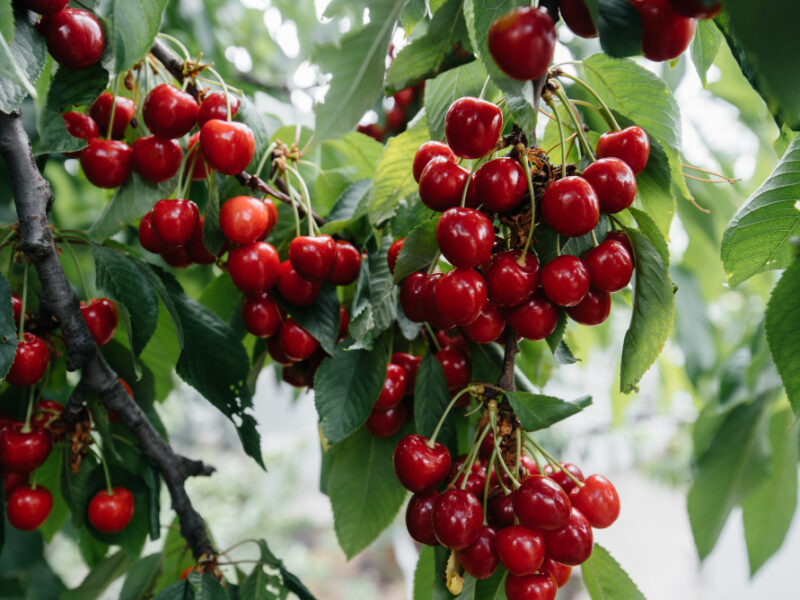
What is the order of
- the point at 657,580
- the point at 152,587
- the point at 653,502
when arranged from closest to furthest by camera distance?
the point at 152,587, the point at 657,580, the point at 653,502

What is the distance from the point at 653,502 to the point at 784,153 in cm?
547

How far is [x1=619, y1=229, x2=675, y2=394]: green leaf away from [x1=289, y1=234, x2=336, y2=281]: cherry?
28 centimetres

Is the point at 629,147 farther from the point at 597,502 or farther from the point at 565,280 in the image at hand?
the point at 597,502

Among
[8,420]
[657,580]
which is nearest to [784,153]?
[8,420]

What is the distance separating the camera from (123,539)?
0.79 m

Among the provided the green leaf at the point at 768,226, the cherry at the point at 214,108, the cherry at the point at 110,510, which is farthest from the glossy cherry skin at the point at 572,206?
the cherry at the point at 110,510

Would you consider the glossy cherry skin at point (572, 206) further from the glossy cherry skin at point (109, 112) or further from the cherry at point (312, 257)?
the glossy cherry skin at point (109, 112)

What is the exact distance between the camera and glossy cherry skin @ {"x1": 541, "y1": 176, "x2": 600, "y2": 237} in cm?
48

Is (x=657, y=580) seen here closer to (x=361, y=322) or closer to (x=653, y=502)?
(x=653, y=502)

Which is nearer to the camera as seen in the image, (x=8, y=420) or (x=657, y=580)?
(x=8, y=420)

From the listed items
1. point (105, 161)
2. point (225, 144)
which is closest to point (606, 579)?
point (225, 144)

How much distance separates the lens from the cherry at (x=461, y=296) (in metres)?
0.50

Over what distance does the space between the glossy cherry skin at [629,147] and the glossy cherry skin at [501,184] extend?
89 millimetres

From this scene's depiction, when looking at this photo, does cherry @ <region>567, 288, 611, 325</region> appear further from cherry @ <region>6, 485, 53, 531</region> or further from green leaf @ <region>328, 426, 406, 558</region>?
cherry @ <region>6, 485, 53, 531</region>
